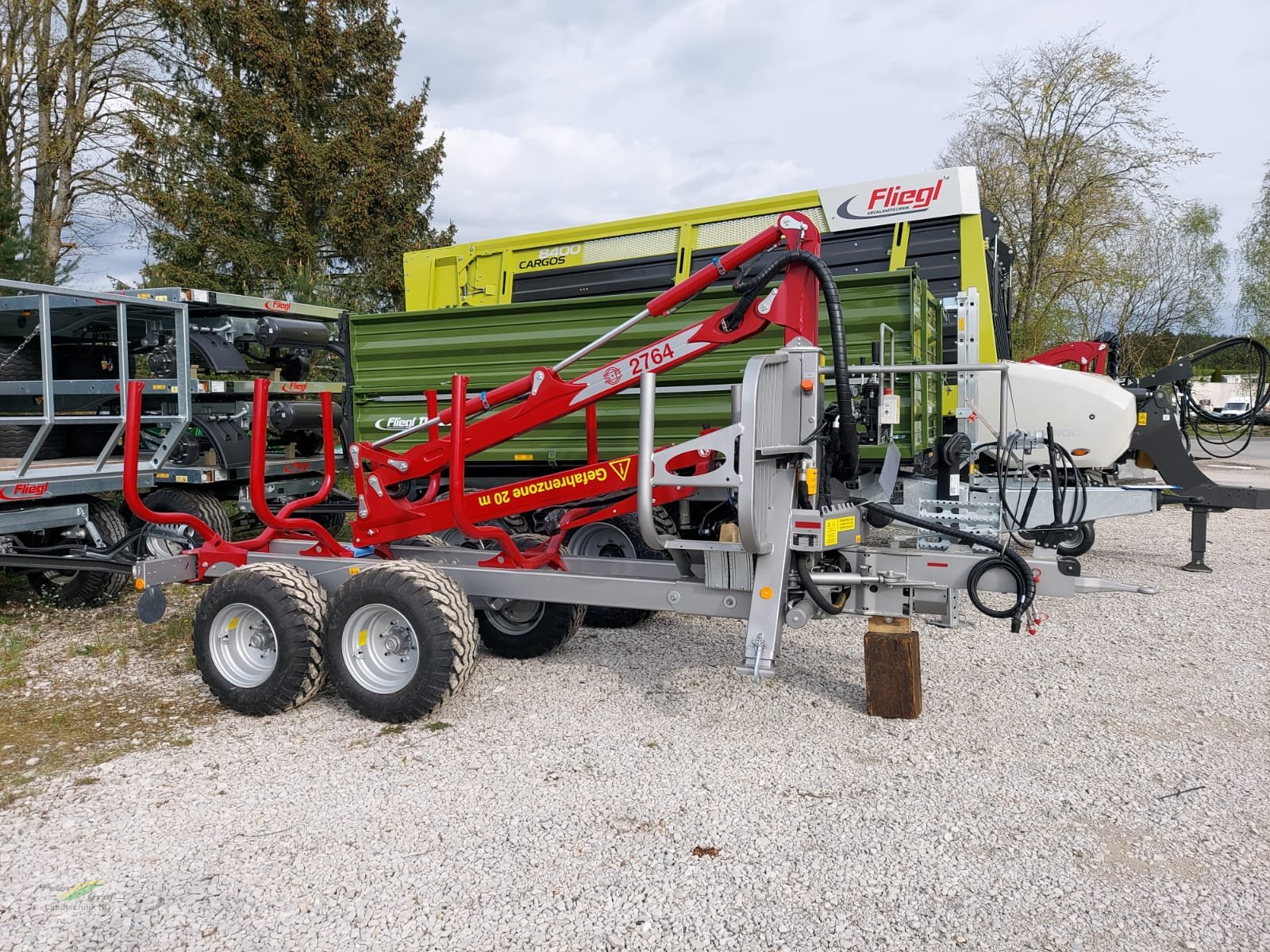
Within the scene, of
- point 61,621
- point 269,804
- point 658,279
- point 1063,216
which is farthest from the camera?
point 1063,216

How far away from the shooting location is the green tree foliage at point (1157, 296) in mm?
25172

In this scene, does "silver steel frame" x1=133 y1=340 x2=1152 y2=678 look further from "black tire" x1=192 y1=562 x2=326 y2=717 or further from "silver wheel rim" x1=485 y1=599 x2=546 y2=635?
"black tire" x1=192 y1=562 x2=326 y2=717

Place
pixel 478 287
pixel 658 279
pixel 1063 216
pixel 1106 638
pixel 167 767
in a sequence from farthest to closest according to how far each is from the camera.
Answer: pixel 1063 216, pixel 478 287, pixel 658 279, pixel 1106 638, pixel 167 767

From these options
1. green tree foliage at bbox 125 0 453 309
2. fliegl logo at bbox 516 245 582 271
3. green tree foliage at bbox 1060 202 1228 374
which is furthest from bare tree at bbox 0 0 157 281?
green tree foliage at bbox 1060 202 1228 374

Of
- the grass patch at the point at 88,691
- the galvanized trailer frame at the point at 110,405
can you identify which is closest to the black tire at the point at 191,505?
the galvanized trailer frame at the point at 110,405

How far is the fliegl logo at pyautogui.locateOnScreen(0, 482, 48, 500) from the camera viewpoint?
18.0 ft

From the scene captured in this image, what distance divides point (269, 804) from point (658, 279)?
18.6 feet

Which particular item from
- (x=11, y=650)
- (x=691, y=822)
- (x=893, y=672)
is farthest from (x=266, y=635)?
(x=893, y=672)

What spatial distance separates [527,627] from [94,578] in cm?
335

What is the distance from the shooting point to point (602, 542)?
6.18 meters

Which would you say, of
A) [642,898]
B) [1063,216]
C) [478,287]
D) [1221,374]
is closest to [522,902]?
[642,898]

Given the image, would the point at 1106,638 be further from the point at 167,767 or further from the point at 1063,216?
the point at 1063,216

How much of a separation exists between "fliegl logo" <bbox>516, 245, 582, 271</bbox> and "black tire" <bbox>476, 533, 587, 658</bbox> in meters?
4.24

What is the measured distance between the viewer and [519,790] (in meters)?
3.36
